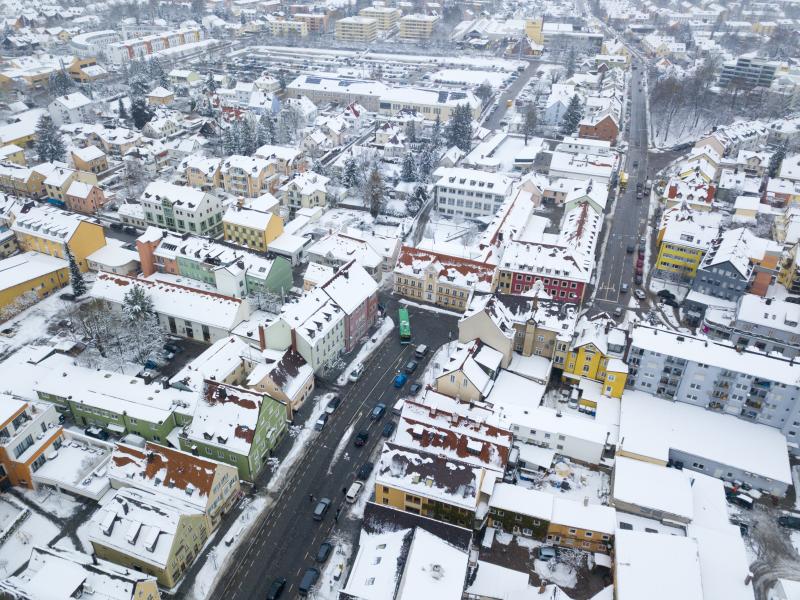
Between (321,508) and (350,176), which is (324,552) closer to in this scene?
(321,508)

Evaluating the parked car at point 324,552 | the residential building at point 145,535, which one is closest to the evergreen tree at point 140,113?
the residential building at point 145,535

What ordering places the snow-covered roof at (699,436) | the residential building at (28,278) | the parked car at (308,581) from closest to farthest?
the parked car at (308,581) → the snow-covered roof at (699,436) → the residential building at (28,278)

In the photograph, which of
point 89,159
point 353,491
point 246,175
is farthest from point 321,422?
point 89,159

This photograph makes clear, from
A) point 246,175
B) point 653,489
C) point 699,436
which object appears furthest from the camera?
point 246,175

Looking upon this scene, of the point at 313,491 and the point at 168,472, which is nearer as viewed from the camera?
the point at 168,472

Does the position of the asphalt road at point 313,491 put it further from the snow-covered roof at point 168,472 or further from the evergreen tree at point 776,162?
the evergreen tree at point 776,162

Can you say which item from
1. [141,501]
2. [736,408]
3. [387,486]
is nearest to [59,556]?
[141,501]

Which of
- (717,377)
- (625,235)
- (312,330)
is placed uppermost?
(312,330)
